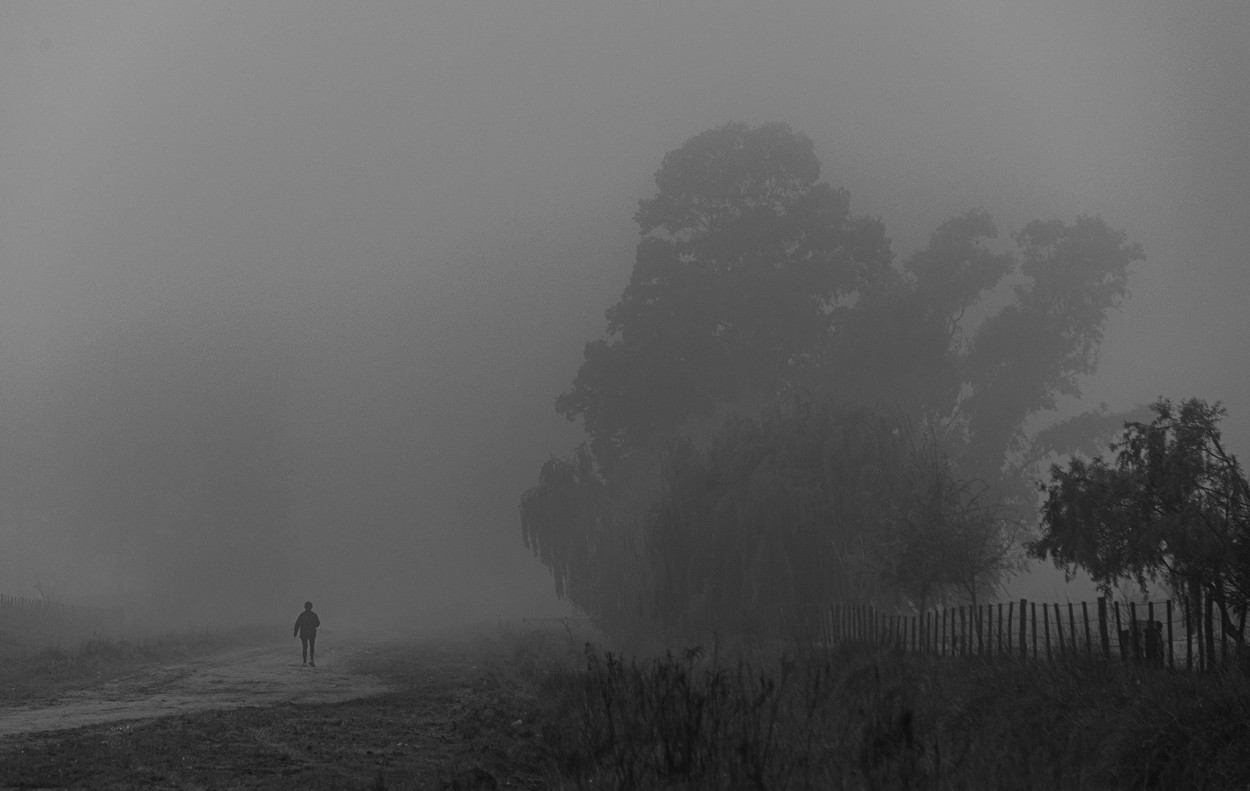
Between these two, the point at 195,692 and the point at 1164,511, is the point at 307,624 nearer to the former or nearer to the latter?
the point at 195,692

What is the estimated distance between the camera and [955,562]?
27.7m

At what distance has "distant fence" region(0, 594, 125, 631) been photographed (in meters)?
60.2

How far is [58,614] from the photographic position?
216ft

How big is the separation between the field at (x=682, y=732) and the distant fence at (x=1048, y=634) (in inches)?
24.6

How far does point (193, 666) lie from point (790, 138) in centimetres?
3889

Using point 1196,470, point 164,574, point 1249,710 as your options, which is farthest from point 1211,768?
point 164,574

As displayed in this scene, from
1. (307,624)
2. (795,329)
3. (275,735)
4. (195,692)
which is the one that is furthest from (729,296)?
(275,735)

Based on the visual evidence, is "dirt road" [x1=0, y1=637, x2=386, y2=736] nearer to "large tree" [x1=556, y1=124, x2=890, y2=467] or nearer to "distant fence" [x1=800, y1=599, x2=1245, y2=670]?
"distant fence" [x1=800, y1=599, x2=1245, y2=670]

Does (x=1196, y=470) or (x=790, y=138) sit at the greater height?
(x=790, y=138)

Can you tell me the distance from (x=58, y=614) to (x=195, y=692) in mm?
50161

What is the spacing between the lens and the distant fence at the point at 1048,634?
46.5 feet

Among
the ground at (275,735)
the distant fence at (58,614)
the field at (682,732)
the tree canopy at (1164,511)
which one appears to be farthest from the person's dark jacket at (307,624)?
the distant fence at (58,614)

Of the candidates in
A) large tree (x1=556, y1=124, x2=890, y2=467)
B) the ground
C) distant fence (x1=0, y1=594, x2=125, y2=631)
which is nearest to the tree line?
large tree (x1=556, y1=124, x2=890, y2=467)

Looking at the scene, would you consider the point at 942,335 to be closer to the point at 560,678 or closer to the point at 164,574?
the point at 560,678
